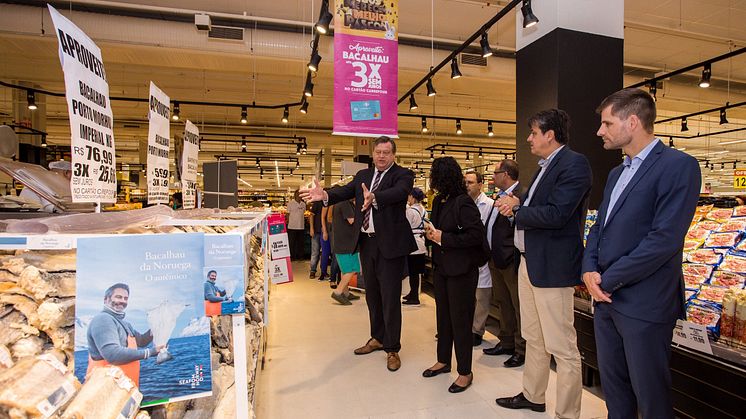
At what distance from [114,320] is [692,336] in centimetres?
286

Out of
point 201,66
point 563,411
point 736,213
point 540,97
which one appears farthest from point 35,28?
point 736,213

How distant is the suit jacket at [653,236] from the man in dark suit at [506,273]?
1.49 m

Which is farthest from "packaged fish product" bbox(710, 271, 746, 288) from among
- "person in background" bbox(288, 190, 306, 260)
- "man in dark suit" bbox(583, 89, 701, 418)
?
"person in background" bbox(288, 190, 306, 260)

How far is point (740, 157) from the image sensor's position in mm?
20578

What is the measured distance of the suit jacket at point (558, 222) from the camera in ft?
7.13

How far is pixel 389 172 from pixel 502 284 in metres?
1.44

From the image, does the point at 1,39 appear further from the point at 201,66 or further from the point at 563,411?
the point at 563,411

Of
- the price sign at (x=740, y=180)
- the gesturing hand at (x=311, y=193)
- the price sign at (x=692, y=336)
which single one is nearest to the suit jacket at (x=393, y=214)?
the gesturing hand at (x=311, y=193)

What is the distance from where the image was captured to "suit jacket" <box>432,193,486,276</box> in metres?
2.73

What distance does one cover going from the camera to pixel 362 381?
3.04 meters

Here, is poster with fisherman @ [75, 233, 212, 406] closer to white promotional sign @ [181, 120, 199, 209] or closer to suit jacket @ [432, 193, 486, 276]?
suit jacket @ [432, 193, 486, 276]

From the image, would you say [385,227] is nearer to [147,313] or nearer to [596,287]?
[596,287]

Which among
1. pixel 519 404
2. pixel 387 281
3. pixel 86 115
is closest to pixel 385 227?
pixel 387 281

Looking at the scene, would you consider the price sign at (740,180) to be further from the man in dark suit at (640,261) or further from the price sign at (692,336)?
the man in dark suit at (640,261)
